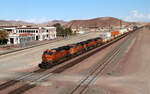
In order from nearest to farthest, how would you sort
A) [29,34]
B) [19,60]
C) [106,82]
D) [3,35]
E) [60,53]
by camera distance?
[106,82]
[60,53]
[19,60]
[3,35]
[29,34]

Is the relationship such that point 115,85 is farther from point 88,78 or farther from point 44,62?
point 44,62

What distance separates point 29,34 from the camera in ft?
256

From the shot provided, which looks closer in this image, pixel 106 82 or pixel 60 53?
pixel 106 82

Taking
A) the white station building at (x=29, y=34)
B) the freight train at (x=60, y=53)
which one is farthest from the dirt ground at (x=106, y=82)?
the white station building at (x=29, y=34)

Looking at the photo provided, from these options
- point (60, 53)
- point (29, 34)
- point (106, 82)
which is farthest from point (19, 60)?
point (29, 34)

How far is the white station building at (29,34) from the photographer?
232ft

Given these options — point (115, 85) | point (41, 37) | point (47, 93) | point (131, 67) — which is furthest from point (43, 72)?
point (41, 37)

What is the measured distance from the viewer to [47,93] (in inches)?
698

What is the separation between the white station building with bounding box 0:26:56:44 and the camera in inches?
2788

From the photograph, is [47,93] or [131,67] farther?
[131,67]

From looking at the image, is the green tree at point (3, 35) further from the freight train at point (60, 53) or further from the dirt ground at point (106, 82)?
the dirt ground at point (106, 82)

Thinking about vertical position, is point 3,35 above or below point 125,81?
above

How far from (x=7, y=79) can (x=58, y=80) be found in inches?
246

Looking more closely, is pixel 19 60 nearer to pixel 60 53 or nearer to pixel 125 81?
pixel 60 53
